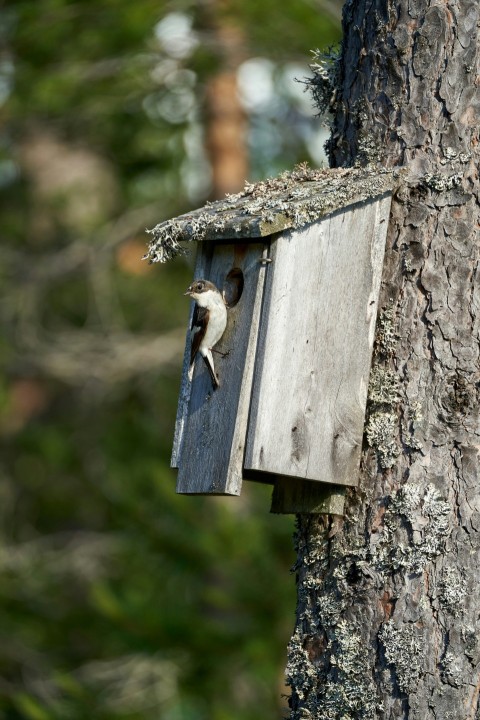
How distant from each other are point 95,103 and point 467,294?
6731 mm

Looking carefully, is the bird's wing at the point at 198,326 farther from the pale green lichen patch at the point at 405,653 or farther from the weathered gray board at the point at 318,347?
the pale green lichen patch at the point at 405,653

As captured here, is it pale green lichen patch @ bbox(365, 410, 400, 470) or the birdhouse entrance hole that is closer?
pale green lichen patch @ bbox(365, 410, 400, 470)

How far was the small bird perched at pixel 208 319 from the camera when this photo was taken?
3.23 m

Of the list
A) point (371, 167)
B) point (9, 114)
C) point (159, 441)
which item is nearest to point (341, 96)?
point (371, 167)

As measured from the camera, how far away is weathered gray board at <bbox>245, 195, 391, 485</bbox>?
10.00 feet

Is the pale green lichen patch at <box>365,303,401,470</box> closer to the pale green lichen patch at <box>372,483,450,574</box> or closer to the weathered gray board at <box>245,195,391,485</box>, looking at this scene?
the weathered gray board at <box>245,195,391,485</box>

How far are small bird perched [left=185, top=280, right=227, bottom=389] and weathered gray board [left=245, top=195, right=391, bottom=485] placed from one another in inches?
8.5

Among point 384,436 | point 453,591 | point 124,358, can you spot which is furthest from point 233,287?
point 124,358

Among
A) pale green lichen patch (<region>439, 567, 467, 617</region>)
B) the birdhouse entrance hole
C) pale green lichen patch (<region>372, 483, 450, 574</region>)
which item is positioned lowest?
pale green lichen patch (<region>439, 567, 467, 617</region>)

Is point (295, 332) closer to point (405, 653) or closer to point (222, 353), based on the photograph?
point (222, 353)

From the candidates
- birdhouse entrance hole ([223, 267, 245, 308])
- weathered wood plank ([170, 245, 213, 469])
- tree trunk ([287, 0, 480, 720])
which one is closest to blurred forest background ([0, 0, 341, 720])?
weathered wood plank ([170, 245, 213, 469])

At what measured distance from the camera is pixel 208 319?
3230 mm

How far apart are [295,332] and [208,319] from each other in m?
0.31

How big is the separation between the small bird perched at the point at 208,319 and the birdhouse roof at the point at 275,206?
0.50ft
